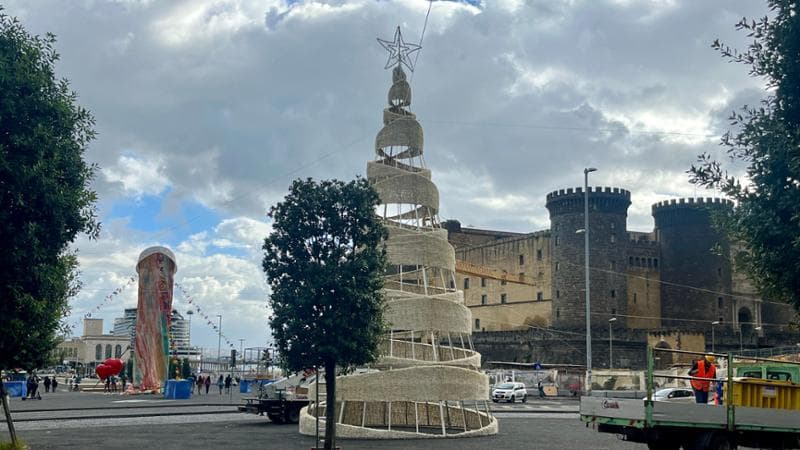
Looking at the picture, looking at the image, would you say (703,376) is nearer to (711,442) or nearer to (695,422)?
(711,442)

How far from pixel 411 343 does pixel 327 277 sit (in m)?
8.12

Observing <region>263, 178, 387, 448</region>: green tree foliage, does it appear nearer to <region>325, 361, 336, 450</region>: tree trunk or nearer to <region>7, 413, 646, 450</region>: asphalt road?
<region>325, 361, 336, 450</region>: tree trunk

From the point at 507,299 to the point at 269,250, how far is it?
76911 mm

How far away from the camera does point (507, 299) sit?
96.6 meters

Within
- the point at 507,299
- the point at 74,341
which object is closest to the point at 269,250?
the point at 507,299

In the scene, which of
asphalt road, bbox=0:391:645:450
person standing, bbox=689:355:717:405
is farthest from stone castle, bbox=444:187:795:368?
person standing, bbox=689:355:717:405

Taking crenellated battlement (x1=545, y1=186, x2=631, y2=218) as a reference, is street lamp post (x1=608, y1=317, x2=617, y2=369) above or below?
below

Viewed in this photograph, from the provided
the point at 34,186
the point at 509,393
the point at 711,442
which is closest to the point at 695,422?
the point at 711,442

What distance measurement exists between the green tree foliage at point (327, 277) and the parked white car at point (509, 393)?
A: 31.8 meters

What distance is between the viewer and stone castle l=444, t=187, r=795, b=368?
8069 cm

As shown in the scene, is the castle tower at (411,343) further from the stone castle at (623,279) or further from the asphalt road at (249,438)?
the stone castle at (623,279)

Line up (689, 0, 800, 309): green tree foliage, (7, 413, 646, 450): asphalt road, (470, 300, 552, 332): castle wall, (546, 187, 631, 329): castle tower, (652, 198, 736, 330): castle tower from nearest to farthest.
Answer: (689, 0, 800, 309): green tree foliage, (7, 413, 646, 450): asphalt road, (546, 187, 631, 329): castle tower, (652, 198, 736, 330): castle tower, (470, 300, 552, 332): castle wall

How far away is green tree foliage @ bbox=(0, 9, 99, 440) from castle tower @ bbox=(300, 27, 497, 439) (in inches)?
407

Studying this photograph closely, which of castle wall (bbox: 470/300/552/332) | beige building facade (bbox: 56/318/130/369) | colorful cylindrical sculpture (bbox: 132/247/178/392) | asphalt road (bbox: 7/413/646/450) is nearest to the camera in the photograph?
asphalt road (bbox: 7/413/646/450)
